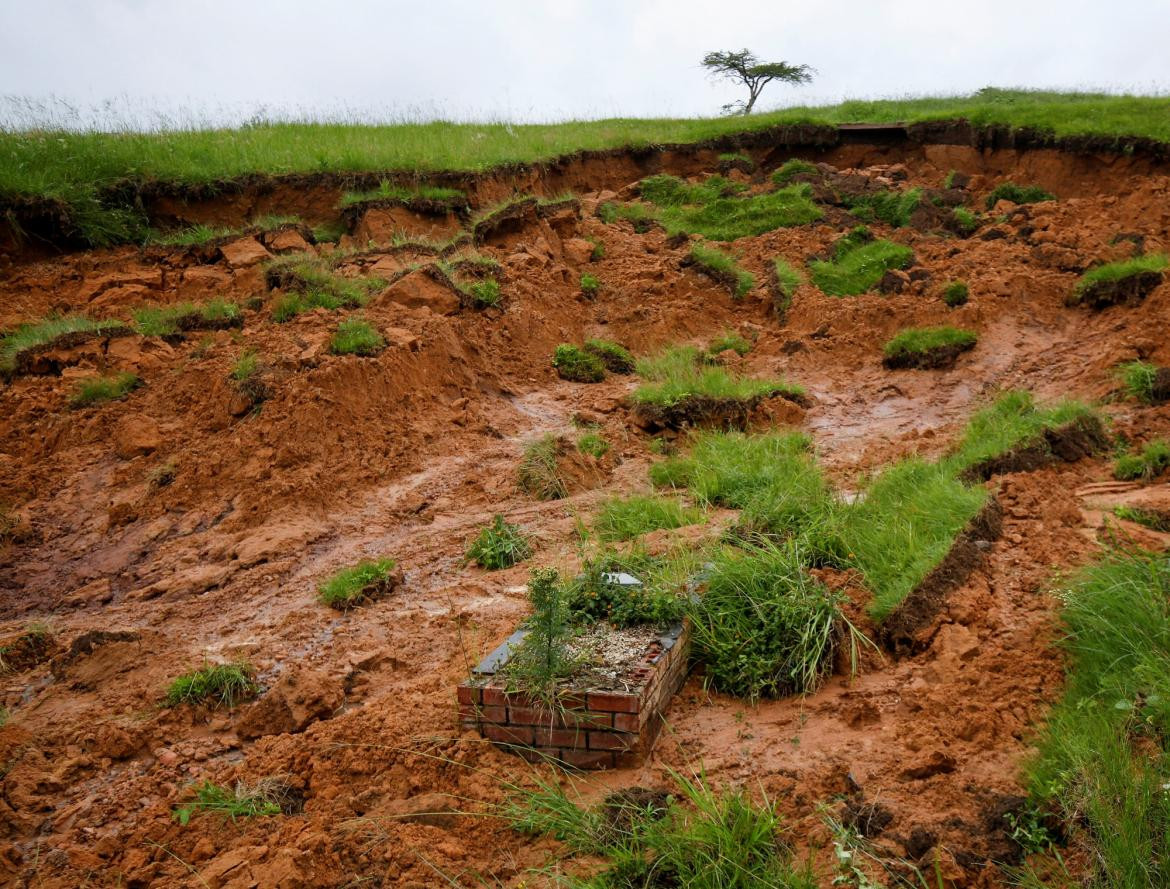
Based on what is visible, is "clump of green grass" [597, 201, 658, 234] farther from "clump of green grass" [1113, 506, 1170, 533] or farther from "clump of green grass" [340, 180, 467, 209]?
"clump of green grass" [1113, 506, 1170, 533]

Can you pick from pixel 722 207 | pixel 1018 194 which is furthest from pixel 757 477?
pixel 1018 194

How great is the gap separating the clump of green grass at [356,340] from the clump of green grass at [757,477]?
316 cm

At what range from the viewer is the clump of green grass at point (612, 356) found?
1042 cm

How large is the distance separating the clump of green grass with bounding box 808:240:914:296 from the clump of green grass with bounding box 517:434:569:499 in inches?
215

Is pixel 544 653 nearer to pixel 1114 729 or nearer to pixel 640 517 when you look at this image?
pixel 1114 729

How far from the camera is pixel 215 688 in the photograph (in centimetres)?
475

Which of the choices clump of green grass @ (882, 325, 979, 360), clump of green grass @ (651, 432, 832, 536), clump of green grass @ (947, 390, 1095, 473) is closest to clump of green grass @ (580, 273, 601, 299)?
clump of green grass @ (882, 325, 979, 360)

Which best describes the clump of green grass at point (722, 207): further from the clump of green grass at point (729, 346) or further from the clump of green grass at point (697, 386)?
the clump of green grass at point (697, 386)

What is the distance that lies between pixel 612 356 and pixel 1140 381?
541 cm

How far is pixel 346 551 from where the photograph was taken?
265 inches

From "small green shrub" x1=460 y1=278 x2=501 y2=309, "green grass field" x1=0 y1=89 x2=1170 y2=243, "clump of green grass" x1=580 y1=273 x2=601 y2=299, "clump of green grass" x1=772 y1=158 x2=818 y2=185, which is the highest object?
"green grass field" x1=0 y1=89 x2=1170 y2=243

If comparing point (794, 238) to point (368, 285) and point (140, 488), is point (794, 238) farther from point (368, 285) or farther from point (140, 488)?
point (140, 488)

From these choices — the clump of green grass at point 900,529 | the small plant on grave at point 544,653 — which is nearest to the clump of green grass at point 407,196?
the clump of green grass at point 900,529

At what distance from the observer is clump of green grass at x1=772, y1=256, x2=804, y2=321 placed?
11350mm
